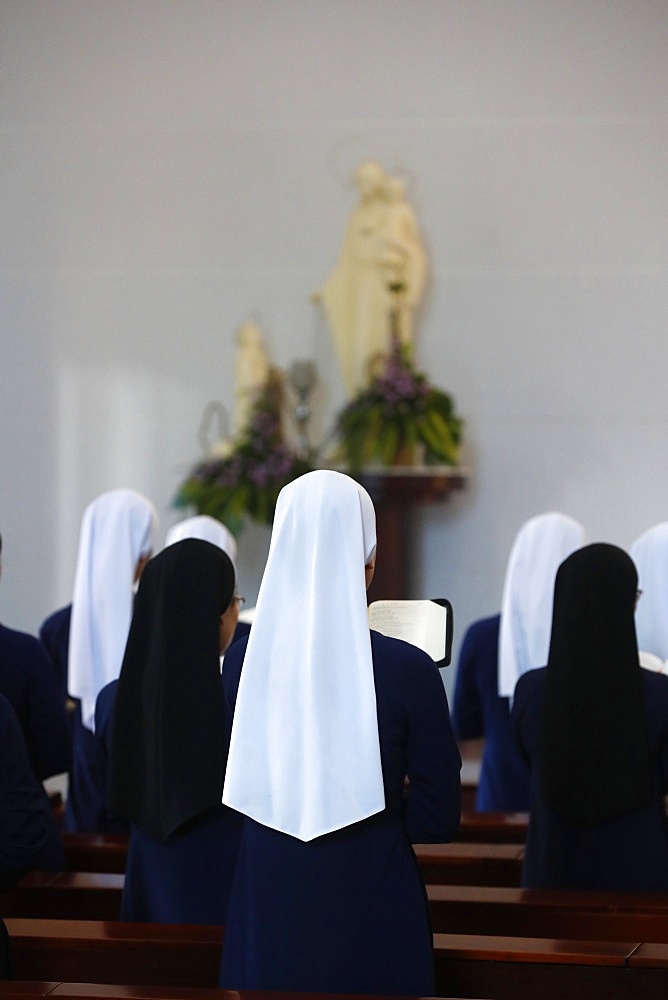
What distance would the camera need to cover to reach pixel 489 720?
16.3ft

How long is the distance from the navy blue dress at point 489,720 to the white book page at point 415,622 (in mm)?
2421

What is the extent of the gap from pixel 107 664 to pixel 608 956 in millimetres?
2602

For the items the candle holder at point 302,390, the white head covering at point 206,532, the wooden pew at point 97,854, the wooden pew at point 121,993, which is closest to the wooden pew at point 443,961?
the wooden pew at point 121,993

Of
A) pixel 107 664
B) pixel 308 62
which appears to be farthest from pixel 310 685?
pixel 308 62

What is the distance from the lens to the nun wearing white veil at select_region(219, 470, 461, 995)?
2.36 m

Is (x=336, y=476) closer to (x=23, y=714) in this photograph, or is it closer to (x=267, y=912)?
(x=267, y=912)

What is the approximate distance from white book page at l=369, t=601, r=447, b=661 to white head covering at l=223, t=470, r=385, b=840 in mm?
193

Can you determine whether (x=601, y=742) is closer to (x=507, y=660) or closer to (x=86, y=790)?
(x=507, y=660)

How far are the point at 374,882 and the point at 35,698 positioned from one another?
5.33 feet

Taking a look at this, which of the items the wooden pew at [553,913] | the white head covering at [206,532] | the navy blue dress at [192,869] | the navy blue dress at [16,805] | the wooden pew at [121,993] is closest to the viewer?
the wooden pew at [121,993]

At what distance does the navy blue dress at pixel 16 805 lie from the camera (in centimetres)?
266

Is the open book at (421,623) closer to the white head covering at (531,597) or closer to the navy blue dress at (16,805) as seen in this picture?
the navy blue dress at (16,805)

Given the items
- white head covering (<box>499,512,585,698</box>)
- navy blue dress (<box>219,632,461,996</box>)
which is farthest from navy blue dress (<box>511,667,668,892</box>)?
white head covering (<box>499,512,585,698</box>)

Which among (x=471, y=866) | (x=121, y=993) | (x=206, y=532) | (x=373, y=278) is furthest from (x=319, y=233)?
(x=121, y=993)
